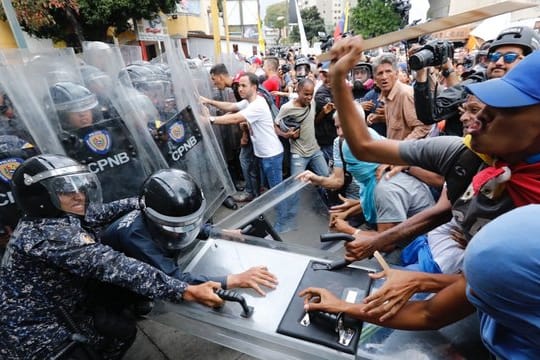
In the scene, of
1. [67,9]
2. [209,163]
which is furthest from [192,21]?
[209,163]

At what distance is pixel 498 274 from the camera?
2.05 ft

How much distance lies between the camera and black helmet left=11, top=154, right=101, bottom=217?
147 centimetres

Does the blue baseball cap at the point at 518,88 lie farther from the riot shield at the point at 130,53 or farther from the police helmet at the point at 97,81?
the riot shield at the point at 130,53

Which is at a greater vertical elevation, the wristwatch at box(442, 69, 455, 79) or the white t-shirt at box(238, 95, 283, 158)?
the wristwatch at box(442, 69, 455, 79)

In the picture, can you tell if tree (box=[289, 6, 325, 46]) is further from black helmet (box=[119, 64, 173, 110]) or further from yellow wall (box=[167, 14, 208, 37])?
black helmet (box=[119, 64, 173, 110])

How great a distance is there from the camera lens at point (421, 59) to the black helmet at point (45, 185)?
2.35 m

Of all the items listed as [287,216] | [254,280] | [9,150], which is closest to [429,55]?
[287,216]

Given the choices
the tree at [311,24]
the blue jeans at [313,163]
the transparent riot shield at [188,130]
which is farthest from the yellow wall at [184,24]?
the tree at [311,24]

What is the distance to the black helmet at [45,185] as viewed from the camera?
1467mm

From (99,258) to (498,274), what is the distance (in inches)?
60.2

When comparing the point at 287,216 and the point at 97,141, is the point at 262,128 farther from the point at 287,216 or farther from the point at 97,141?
the point at 97,141

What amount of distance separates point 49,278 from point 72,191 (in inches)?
17.3

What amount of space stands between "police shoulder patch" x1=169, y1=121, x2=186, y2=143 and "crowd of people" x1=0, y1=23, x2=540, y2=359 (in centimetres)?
42

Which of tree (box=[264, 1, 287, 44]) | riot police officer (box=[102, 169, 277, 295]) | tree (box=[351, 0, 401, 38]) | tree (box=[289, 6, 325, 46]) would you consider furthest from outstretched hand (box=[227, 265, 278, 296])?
tree (box=[264, 1, 287, 44])
